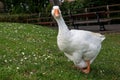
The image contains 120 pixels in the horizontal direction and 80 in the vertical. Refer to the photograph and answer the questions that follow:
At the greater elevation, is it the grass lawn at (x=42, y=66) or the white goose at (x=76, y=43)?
the white goose at (x=76, y=43)

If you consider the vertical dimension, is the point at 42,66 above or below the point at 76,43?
below

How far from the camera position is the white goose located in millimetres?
7391

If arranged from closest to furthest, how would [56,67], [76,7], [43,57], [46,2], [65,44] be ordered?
1. [65,44]
2. [56,67]
3. [43,57]
4. [76,7]
5. [46,2]

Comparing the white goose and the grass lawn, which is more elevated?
the white goose

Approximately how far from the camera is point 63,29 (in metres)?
7.43

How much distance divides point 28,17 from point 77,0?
4.30 meters

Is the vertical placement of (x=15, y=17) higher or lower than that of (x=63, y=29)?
lower

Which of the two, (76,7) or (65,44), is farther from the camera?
(76,7)

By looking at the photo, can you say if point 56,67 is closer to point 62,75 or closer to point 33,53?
point 62,75

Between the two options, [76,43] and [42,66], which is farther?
[42,66]

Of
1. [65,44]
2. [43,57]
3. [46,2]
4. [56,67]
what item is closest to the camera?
[65,44]

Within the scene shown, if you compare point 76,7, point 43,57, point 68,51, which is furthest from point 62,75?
point 76,7

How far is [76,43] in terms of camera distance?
7414 millimetres

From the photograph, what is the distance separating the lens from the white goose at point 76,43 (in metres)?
7.39
